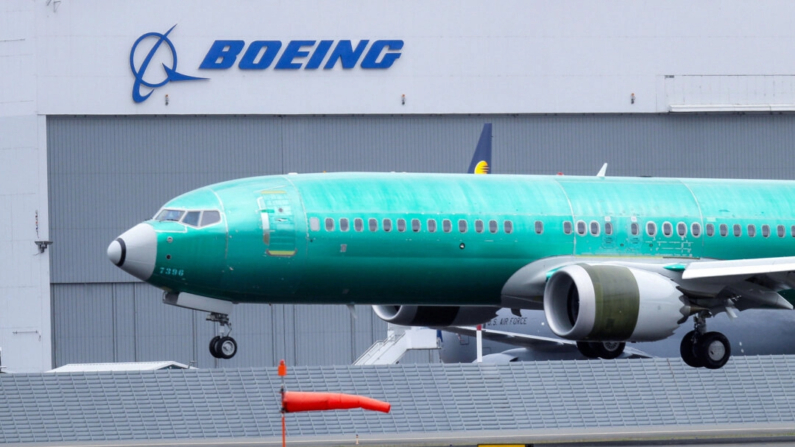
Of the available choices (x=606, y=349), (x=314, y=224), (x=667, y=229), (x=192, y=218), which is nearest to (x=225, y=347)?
(x=192, y=218)

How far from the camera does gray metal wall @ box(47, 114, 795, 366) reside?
6638 cm

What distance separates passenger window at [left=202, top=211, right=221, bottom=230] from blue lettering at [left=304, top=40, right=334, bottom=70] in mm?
37290

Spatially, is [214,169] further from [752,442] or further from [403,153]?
[752,442]

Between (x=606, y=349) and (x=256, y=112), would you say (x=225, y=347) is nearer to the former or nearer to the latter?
(x=606, y=349)

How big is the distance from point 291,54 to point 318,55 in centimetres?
150

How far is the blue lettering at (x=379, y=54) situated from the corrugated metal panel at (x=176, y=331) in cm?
1370

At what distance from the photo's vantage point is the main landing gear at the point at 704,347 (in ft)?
109

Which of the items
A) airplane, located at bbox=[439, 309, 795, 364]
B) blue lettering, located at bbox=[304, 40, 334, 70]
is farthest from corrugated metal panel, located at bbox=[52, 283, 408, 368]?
A: blue lettering, located at bbox=[304, 40, 334, 70]

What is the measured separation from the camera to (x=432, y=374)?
50250 mm

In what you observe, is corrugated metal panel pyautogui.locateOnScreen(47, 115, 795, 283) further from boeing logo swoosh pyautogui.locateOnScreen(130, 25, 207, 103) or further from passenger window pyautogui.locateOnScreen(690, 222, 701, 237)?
passenger window pyautogui.locateOnScreen(690, 222, 701, 237)

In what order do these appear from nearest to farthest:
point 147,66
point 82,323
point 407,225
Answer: point 407,225 → point 147,66 → point 82,323

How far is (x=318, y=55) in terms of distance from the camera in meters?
67.0

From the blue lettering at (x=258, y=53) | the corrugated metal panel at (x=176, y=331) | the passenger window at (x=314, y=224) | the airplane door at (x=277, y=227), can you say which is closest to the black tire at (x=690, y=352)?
the passenger window at (x=314, y=224)

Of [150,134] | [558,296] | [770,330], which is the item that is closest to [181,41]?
[150,134]
